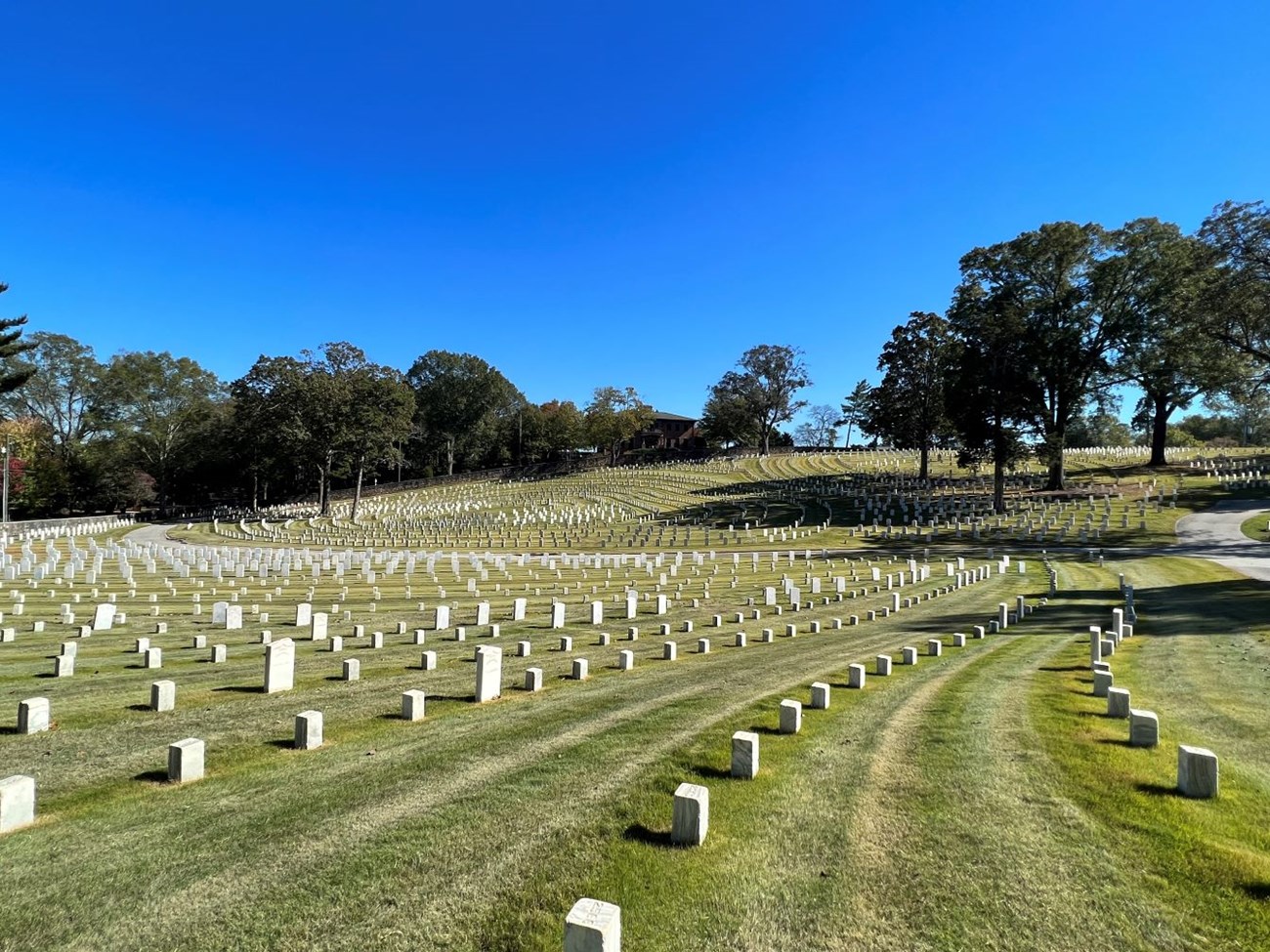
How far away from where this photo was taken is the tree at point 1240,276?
34719mm

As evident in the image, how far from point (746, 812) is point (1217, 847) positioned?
3095 mm

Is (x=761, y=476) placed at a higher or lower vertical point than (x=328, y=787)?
higher

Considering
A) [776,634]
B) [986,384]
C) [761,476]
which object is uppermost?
[986,384]

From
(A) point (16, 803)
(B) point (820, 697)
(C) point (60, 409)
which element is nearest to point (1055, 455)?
(B) point (820, 697)

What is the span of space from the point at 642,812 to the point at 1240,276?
4794 centimetres

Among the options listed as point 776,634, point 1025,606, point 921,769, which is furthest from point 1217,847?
point 1025,606

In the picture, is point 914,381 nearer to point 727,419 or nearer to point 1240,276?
point 1240,276

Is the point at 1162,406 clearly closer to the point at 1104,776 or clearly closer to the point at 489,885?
the point at 1104,776

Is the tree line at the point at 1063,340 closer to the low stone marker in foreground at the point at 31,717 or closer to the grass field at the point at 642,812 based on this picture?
the grass field at the point at 642,812

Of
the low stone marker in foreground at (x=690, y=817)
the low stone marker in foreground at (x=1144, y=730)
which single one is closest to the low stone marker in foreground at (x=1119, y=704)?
the low stone marker in foreground at (x=1144, y=730)

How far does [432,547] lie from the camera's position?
41094 mm

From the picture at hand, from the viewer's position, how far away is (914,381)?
62.1 metres

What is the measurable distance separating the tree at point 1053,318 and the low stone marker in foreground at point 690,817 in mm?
54852

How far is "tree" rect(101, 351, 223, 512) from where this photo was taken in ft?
255
